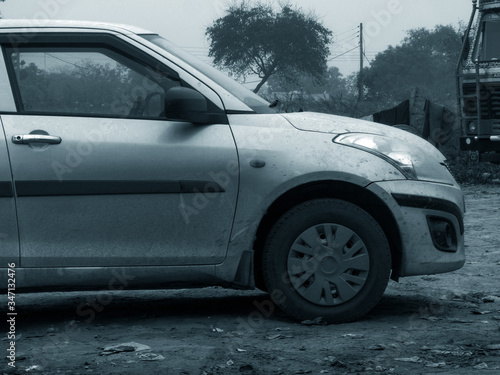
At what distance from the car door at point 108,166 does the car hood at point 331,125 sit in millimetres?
453

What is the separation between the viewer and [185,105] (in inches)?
219

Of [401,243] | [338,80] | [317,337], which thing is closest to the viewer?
[317,337]

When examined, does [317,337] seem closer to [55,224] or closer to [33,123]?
[55,224]

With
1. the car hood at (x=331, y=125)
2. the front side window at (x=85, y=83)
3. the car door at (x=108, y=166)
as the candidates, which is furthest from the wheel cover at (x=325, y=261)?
the front side window at (x=85, y=83)

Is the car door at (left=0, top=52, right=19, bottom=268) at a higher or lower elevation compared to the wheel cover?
higher

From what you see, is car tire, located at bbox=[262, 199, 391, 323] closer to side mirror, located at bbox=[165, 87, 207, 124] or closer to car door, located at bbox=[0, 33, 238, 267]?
car door, located at bbox=[0, 33, 238, 267]

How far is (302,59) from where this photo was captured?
82.0 m

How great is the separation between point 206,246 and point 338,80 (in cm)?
15335

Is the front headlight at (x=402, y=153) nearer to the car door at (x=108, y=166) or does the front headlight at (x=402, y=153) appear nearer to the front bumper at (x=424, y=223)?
the front bumper at (x=424, y=223)

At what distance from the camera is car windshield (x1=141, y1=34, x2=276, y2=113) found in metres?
5.89

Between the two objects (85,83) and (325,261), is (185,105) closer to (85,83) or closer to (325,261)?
(85,83)

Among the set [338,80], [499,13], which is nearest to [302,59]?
[499,13]

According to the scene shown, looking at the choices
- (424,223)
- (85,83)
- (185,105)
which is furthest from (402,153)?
(85,83)

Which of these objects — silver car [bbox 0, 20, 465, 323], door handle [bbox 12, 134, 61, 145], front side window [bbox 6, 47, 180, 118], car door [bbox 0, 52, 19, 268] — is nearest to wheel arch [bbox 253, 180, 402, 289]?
silver car [bbox 0, 20, 465, 323]
